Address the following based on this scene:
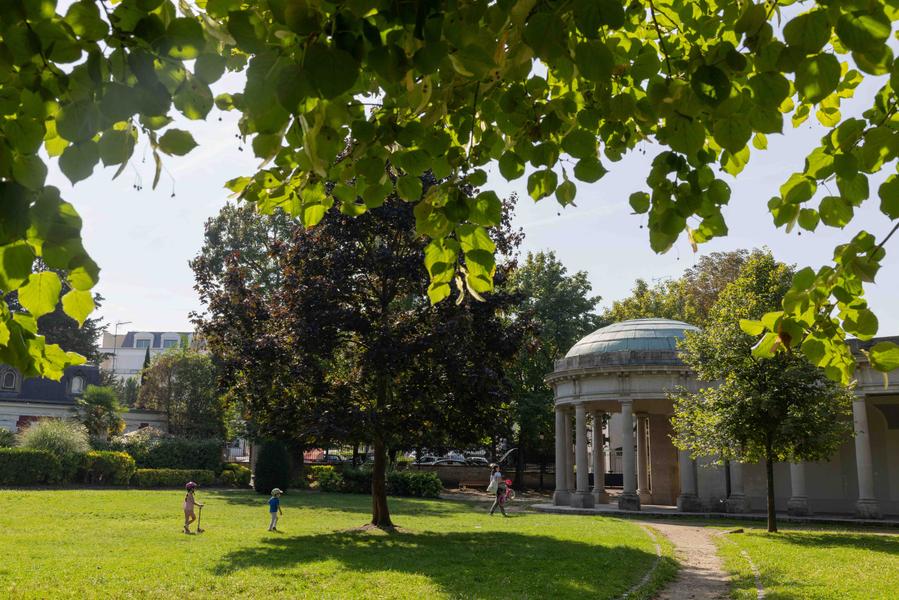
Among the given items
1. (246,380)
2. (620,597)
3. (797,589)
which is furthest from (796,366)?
(246,380)

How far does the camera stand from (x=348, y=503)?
101 feet

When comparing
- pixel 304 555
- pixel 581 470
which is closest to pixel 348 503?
pixel 581 470

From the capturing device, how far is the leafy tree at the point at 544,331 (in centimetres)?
4406

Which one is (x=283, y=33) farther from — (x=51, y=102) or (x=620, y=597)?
(x=620, y=597)

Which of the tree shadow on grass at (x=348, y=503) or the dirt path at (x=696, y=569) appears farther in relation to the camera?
the tree shadow on grass at (x=348, y=503)

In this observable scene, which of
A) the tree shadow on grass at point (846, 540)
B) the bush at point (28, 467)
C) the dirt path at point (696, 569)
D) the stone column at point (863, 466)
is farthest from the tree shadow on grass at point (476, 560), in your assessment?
the bush at point (28, 467)

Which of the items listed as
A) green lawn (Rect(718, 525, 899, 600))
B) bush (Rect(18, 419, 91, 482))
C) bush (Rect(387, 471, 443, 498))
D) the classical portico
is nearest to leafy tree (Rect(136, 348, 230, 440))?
bush (Rect(18, 419, 91, 482))

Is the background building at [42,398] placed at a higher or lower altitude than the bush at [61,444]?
higher

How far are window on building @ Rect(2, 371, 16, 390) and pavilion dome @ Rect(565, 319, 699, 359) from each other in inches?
1608

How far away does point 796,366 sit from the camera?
2117 cm

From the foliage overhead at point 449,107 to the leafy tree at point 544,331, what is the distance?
3942 centimetres

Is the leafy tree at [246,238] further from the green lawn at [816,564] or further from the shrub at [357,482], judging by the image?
the green lawn at [816,564]

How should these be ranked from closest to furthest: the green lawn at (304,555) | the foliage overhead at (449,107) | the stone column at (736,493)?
1. the foliage overhead at (449,107)
2. the green lawn at (304,555)
3. the stone column at (736,493)

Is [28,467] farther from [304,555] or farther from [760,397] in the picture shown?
[760,397]
